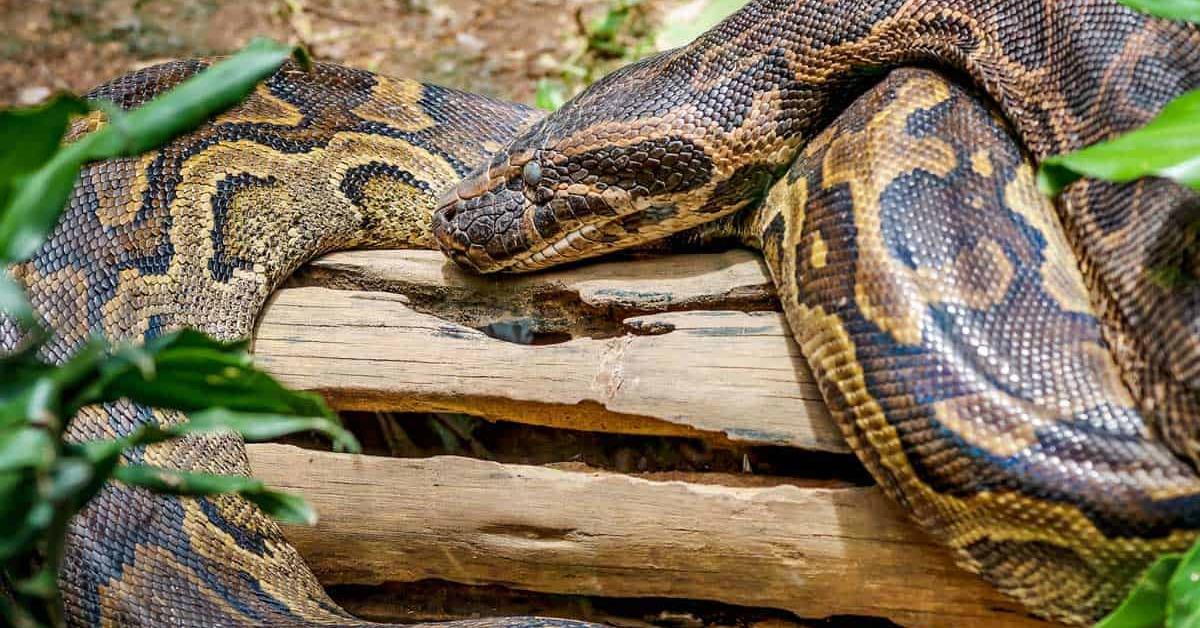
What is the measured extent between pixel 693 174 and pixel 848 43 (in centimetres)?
71

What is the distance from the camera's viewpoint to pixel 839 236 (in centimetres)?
317

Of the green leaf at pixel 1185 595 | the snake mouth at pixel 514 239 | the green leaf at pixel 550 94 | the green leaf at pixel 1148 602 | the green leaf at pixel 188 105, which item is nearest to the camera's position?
the green leaf at pixel 188 105

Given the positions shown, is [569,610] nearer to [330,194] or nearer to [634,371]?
[634,371]

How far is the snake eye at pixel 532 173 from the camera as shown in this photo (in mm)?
3918

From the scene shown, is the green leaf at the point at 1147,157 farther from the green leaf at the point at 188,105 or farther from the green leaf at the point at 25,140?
the green leaf at the point at 25,140

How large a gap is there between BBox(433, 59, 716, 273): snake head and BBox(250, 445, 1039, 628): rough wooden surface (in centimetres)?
93

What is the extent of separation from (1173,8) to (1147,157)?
394 millimetres

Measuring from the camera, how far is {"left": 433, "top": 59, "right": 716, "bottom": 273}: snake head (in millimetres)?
3689

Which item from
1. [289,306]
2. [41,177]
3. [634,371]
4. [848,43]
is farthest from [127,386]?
[848,43]

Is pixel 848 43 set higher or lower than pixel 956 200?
higher

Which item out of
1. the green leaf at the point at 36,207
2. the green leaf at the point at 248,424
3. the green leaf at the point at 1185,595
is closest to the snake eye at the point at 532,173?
the green leaf at the point at 248,424

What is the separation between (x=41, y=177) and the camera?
1769 millimetres

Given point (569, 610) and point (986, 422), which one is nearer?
point (986, 422)

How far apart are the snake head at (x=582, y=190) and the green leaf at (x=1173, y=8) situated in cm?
155
